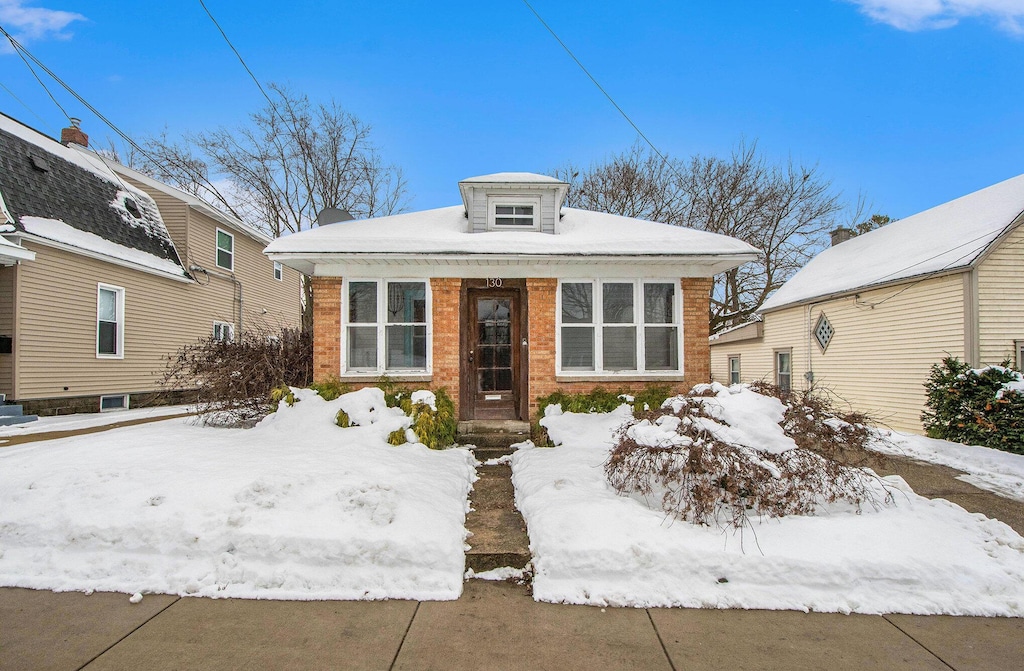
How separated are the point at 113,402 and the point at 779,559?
14131 mm

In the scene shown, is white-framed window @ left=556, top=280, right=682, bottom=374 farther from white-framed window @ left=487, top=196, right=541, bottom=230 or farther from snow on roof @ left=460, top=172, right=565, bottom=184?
snow on roof @ left=460, top=172, right=565, bottom=184

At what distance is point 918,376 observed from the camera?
385 inches

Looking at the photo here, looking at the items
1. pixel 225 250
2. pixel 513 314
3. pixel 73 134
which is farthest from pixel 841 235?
pixel 73 134

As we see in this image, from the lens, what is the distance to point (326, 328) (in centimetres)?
→ 798

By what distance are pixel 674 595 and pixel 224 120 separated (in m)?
23.4

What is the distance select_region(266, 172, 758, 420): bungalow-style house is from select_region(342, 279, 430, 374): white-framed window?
0.05ft

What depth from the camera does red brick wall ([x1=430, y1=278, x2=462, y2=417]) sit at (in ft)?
26.1

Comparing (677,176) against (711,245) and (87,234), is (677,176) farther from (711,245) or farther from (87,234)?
(87,234)

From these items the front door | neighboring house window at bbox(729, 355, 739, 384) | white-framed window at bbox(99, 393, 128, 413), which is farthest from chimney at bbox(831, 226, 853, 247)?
white-framed window at bbox(99, 393, 128, 413)

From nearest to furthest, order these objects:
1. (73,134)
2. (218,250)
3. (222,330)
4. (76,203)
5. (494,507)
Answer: (494,507)
(76,203)
(73,134)
(218,250)
(222,330)

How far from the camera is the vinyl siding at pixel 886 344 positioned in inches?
367

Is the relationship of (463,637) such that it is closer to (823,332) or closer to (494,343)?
(494,343)

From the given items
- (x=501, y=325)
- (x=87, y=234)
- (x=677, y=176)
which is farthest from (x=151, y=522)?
(x=677, y=176)

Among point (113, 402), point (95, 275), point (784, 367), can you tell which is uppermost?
point (95, 275)
